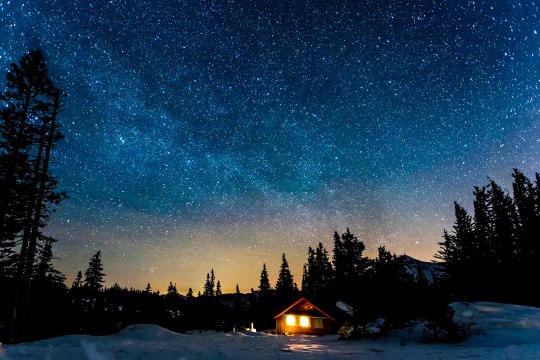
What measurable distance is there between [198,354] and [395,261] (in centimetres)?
1334

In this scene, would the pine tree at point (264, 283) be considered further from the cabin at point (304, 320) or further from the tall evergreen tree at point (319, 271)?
the cabin at point (304, 320)

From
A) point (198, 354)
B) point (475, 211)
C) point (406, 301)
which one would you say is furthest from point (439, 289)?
point (475, 211)

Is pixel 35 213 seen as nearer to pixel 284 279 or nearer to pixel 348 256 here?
pixel 348 256

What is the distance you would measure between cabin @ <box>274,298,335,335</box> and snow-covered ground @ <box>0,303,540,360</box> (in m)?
20.7

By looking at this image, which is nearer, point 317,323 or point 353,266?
point 317,323

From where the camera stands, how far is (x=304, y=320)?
1411 inches

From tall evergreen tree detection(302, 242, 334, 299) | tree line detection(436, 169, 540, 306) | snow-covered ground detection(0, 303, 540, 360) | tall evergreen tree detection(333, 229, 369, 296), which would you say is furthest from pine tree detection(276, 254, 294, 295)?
snow-covered ground detection(0, 303, 540, 360)

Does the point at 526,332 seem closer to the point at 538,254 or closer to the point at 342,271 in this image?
the point at 538,254

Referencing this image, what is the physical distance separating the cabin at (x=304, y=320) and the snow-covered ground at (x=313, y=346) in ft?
67.9

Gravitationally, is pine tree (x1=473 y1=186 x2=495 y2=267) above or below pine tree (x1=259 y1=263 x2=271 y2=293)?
above

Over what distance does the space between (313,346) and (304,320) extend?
82.2ft

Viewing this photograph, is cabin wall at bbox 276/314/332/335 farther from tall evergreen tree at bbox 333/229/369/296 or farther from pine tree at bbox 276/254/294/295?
pine tree at bbox 276/254/294/295

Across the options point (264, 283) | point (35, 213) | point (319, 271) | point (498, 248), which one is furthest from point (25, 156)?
point (264, 283)

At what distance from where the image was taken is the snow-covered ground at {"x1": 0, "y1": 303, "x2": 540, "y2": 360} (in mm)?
7026
